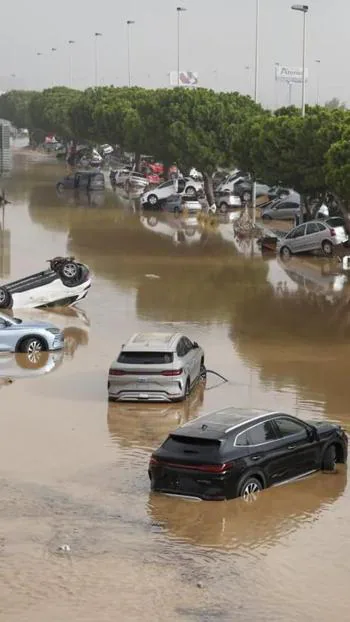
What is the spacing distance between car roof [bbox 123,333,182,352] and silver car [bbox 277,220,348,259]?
2151 cm

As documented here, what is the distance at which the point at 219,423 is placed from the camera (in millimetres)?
16312

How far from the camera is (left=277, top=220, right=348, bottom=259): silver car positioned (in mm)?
43281

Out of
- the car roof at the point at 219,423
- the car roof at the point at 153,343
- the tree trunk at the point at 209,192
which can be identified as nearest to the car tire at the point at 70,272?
the car roof at the point at 153,343

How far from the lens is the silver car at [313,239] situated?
142ft

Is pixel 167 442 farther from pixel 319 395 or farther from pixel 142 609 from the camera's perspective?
pixel 319 395

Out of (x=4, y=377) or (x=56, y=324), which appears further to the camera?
(x=56, y=324)

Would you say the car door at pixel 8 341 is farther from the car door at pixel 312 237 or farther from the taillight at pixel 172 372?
the car door at pixel 312 237

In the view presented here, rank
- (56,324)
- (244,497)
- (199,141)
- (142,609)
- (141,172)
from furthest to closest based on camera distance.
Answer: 1. (141,172)
2. (199,141)
3. (56,324)
4. (244,497)
5. (142,609)

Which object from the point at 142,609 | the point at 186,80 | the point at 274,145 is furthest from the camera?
the point at 186,80

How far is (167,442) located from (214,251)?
30.3 m

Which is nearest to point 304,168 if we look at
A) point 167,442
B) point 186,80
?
point 167,442

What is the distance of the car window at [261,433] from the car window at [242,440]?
6cm

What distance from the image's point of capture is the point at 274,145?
49.2m

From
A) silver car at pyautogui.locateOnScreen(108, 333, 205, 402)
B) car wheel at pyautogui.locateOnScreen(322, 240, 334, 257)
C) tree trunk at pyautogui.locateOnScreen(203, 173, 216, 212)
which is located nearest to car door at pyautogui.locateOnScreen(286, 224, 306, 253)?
car wheel at pyautogui.locateOnScreen(322, 240, 334, 257)
